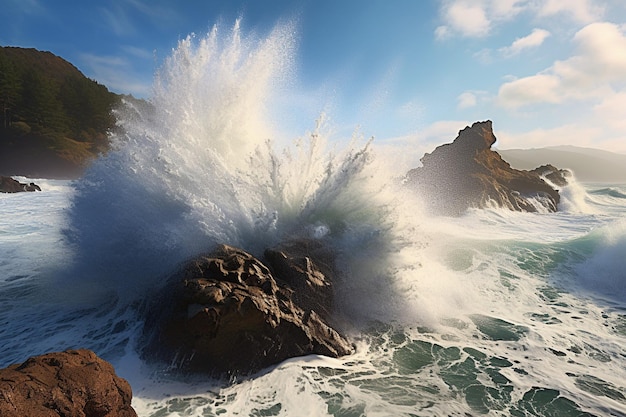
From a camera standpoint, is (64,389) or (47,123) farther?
(47,123)

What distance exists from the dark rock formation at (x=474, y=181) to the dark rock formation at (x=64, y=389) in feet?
60.7

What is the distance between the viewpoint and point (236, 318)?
4461mm

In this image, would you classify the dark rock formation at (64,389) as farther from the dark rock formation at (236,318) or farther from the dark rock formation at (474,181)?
the dark rock formation at (474,181)

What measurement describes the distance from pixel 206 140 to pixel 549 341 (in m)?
7.27

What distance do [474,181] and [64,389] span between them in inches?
868

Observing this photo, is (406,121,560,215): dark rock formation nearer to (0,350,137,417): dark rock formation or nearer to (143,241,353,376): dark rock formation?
(143,241,353,376): dark rock formation

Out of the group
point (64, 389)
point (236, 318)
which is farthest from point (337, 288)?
point (64, 389)

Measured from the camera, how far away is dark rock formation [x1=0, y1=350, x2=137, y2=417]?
249 centimetres

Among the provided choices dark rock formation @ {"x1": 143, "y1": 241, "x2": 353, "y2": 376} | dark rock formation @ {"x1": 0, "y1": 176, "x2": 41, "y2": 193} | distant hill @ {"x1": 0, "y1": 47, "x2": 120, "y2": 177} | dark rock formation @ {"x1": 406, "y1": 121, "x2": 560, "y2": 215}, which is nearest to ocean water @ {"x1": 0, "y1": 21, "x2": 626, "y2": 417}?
dark rock formation @ {"x1": 143, "y1": 241, "x2": 353, "y2": 376}

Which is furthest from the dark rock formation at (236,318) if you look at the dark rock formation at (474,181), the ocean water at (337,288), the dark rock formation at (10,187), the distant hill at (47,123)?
the distant hill at (47,123)

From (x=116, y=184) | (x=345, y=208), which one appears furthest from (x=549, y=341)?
(x=116, y=184)

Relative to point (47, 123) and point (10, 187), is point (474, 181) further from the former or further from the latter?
point (47, 123)

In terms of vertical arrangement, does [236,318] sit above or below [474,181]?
below

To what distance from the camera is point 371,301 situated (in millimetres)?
6133
